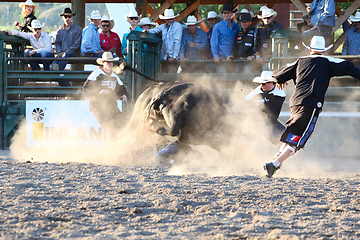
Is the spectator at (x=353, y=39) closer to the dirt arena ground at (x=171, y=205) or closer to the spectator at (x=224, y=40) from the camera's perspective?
the spectator at (x=224, y=40)

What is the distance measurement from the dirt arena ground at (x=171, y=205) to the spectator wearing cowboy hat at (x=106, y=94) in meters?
2.27

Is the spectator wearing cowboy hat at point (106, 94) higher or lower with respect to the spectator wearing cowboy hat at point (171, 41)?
lower

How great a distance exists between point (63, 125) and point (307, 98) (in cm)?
504

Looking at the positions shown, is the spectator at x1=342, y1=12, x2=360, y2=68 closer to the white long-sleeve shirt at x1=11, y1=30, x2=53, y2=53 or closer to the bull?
the bull

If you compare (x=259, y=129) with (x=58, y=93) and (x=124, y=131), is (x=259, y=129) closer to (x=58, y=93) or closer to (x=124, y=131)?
(x=124, y=131)

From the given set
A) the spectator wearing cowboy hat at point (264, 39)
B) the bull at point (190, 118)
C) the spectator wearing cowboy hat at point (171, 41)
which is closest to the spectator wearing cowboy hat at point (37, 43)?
the spectator wearing cowboy hat at point (171, 41)

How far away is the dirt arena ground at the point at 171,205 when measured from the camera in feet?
9.19

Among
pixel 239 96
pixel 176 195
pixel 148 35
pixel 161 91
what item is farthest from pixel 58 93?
pixel 176 195

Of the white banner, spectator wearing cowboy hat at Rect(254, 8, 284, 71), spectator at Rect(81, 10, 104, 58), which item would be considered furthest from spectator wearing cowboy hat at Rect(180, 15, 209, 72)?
the white banner

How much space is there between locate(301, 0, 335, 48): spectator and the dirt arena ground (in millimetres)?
3680

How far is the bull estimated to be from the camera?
596 cm

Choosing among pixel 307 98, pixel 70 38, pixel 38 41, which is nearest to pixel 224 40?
pixel 70 38

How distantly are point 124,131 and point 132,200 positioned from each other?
10.8ft

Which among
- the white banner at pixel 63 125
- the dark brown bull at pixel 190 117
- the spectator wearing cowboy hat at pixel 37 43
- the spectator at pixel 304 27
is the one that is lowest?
the white banner at pixel 63 125
